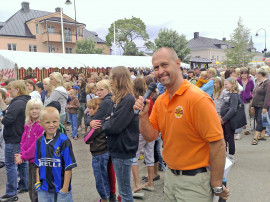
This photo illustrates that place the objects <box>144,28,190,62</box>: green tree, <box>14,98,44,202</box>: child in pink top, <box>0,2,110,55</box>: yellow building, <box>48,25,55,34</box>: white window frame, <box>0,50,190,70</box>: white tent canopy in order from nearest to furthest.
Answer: <box>14,98,44,202</box>: child in pink top → <box>0,50,190,70</box>: white tent canopy → <box>144,28,190,62</box>: green tree → <box>0,2,110,55</box>: yellow building → <box>48,25,55,34</box>: white window frame

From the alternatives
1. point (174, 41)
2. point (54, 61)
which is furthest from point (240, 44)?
point (54, 61)

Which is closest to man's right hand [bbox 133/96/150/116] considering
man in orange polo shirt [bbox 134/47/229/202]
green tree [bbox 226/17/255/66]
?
man in orange polo shirt [bbox 134/47/229/202]

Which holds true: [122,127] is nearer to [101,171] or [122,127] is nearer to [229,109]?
[101,171]

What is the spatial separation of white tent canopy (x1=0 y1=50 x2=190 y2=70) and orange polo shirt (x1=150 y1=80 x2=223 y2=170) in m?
13.1

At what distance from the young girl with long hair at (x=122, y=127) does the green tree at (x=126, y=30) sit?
4842 cm

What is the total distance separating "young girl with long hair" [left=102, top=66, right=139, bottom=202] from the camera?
2625mm

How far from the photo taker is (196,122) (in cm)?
170

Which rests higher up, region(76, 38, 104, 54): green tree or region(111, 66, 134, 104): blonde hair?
region(76, 38, 104, 54): green tree

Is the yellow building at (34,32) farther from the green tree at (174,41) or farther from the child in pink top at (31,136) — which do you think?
the child in pink top at (31,136)

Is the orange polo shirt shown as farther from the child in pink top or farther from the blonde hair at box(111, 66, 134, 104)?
the child in pink top

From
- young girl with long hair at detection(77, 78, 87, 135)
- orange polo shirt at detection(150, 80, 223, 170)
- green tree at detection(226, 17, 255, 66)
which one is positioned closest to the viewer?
orange polo shirt at detection(150, 80, 223, 170)

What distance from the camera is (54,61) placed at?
1503cm

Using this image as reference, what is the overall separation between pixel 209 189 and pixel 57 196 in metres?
1.67

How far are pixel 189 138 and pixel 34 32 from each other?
4296cm
